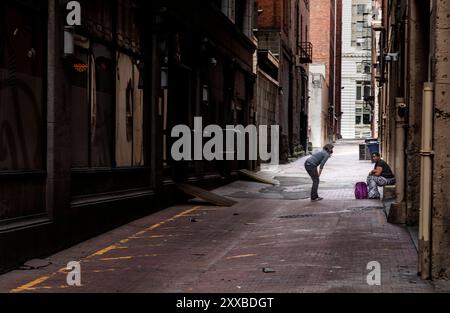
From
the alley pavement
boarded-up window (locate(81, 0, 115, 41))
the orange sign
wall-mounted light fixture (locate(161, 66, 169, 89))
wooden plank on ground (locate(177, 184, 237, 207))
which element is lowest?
the alley pavement

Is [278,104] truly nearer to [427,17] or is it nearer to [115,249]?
[427,17]

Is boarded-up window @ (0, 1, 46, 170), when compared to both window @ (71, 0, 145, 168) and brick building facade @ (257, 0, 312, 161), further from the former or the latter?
brick building facade @ (257, 0, 312, 161)

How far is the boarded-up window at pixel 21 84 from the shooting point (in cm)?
1054

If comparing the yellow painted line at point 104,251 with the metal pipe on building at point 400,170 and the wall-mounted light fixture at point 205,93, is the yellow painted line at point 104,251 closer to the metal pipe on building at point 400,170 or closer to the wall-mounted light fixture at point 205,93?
the metal pipe on building at point 400,170

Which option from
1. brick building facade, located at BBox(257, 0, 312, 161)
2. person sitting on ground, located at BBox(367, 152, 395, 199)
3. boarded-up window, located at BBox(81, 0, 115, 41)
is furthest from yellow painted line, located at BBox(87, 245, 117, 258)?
brick building facade, located at BBox(257, 0, 312, 161)

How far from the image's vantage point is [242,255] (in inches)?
441

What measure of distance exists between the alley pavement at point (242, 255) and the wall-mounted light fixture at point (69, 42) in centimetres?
319

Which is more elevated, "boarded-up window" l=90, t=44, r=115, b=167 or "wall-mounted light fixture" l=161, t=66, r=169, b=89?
"wall-mounted light fixture" l=161, t=66, r=169, b=89

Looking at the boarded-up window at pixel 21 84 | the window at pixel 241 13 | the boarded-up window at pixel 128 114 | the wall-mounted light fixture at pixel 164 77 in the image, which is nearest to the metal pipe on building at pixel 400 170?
the boarded-up window at pixel 128 114

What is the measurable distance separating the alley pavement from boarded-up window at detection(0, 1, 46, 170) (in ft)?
5.49

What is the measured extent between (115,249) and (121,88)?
471 cm

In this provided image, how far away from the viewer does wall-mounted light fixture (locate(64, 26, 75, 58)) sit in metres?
12.0

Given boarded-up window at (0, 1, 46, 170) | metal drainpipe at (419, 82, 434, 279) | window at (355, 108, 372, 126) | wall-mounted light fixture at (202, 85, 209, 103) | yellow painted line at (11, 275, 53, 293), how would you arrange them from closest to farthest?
metal drainpipe at (419, 82, 434, 279) < yellow painted line at (11, 275, 53, 293) < boarded-up window at (0, 1, 46, 170) < wall-mounted light fixture at (202, 85, 209, 103) < window at (355, 108, 372, 126)
